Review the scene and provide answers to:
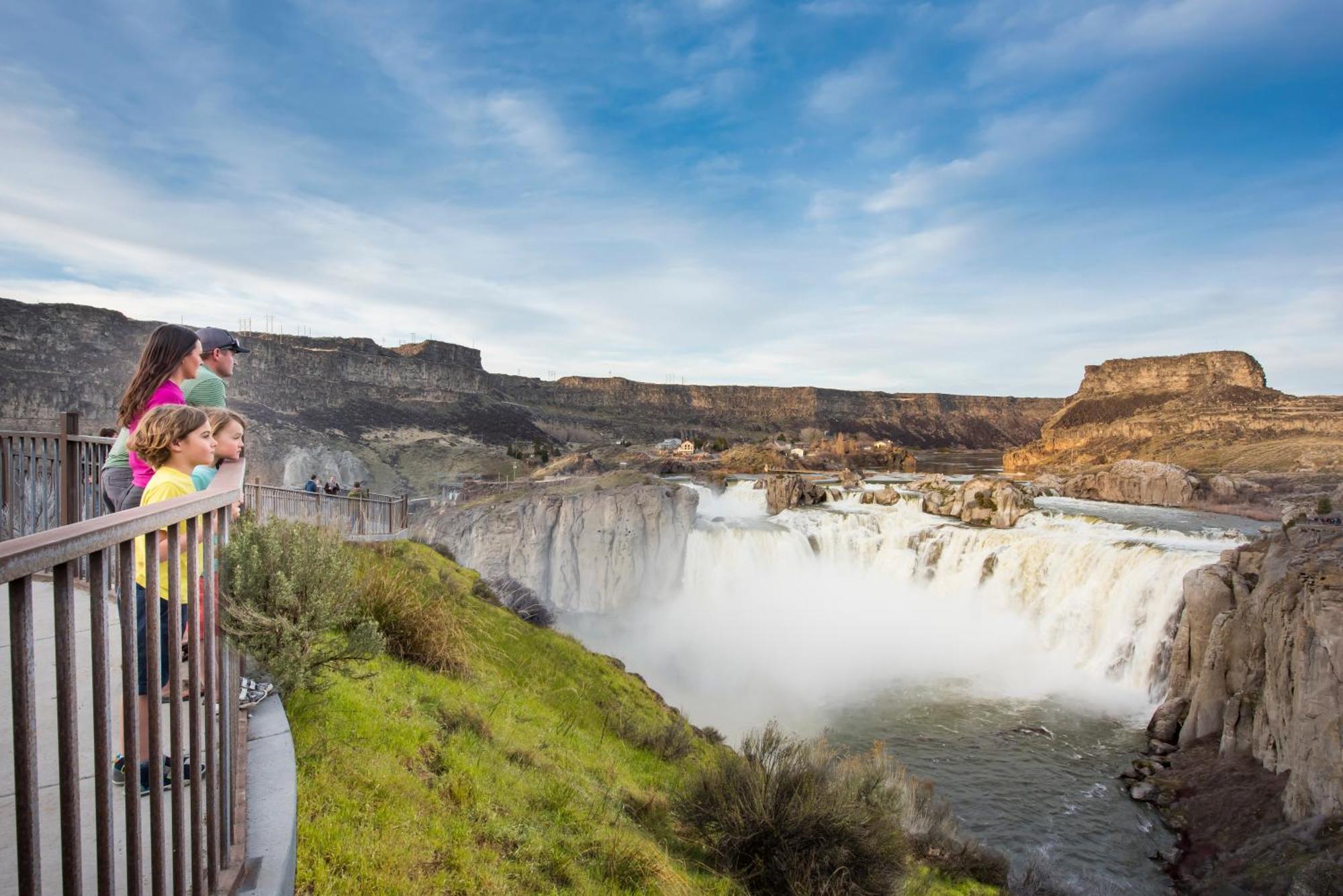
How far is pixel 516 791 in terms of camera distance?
538 cm

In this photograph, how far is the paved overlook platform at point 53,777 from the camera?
2641 millimetres

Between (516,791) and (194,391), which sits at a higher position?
(194,391)

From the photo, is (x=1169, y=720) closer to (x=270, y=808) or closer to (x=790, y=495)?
(x=270, y=808)

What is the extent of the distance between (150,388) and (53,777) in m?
1.99

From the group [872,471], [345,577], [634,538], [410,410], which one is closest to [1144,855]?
[345,577]

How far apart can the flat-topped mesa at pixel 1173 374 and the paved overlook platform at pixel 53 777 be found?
91.0 meters

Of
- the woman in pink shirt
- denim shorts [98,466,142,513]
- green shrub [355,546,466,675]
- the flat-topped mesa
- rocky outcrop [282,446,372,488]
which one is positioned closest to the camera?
denim shorts [98,466,142,513]

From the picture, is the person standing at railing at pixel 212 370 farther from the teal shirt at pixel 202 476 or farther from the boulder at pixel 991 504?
the boulder at pixel 991 504

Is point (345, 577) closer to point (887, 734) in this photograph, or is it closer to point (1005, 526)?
point (887, 734)

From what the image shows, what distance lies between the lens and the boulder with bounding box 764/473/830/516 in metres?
36.2

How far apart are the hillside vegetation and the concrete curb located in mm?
365

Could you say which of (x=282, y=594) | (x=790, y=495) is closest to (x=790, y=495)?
(x=790, y=495)

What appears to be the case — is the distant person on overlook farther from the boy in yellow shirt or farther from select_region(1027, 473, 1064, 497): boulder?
select_region(1027, 473, 1064, 497): boulder

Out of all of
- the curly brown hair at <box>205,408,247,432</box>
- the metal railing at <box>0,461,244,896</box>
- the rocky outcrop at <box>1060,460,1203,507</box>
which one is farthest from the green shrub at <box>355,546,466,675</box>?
the rocky outcrop at <box>1060,460,1203,507</box>
